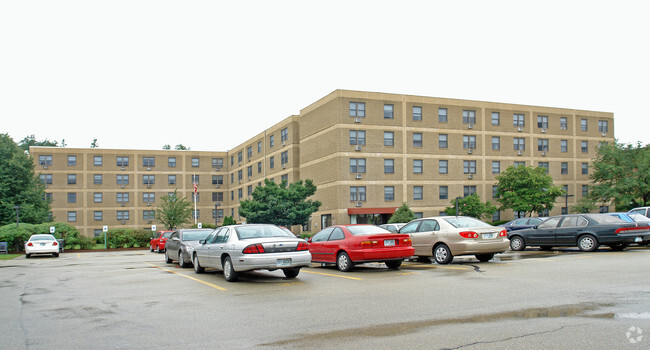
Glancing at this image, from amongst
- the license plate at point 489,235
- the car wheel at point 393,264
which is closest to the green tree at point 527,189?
the license plate at point 489,235

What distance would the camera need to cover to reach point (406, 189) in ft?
171

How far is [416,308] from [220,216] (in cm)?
7672

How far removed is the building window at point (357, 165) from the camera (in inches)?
1971

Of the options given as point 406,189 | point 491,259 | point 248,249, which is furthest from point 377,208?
point 248,249

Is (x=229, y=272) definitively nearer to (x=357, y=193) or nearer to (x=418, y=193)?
(x=357, y=193)

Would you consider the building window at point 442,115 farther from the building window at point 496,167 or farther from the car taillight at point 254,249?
the car taillight at point 254,249

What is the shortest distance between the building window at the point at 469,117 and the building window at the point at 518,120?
5066 millimetres

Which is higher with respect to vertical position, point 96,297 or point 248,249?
point 248,249

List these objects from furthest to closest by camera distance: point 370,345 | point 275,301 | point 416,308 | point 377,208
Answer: point 377,208 → point 275,301 → point 416,308 → point 370,345

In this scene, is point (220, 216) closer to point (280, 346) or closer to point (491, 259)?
point (491, 259)

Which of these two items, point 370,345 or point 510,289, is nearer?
point 370,345

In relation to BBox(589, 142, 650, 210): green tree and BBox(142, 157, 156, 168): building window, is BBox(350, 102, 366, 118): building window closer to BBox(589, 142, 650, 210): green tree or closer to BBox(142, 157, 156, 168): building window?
BBox(589, 142, 650, 210): green tree

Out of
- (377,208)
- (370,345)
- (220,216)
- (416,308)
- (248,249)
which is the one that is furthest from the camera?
(220,216)

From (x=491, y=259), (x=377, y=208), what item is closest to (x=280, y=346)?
(x=491, y=259)
